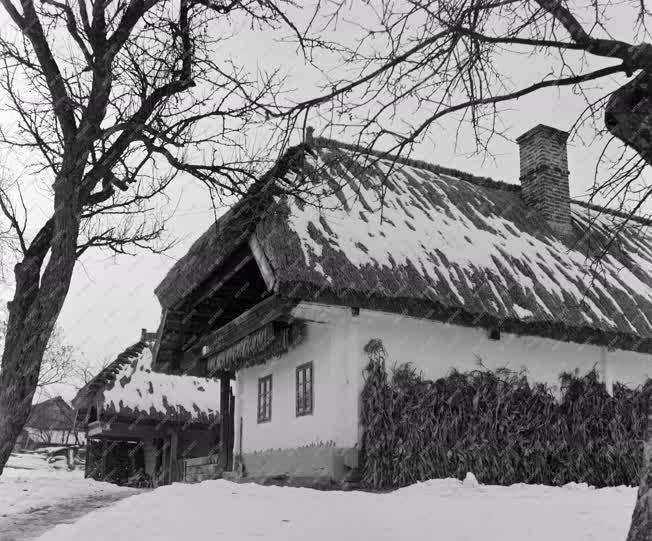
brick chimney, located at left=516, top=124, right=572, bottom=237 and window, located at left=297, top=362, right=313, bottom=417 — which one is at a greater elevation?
brick chimney, located at left=516, top=124, right=572, bottom=237

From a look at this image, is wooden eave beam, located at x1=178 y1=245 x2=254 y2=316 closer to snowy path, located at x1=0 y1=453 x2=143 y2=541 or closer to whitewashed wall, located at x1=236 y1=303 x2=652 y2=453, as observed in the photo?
whitewashed wall, located at x1=236 y1=303 x2=652 y2=453

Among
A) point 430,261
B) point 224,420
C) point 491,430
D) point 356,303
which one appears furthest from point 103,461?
point 491,430

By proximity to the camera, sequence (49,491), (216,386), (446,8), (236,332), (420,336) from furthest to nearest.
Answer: (216,386) → (49,491) → (236,332) → (420,336) → (446,8)

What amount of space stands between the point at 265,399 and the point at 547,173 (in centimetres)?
776

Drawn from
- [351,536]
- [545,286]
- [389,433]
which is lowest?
[351,536]

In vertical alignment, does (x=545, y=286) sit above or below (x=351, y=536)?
above

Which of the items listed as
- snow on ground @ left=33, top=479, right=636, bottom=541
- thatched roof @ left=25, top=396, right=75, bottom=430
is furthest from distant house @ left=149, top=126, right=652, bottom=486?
thatched roof @ left=25, top=396, right=75, bottom=430

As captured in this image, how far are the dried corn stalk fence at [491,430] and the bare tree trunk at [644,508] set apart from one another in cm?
552

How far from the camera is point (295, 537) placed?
199 inches

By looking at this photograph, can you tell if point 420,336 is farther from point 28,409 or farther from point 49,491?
point 49,491

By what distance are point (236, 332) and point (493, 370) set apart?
3960 millimetres

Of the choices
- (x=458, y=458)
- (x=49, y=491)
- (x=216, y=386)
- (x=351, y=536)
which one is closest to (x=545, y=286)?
(x=458, y=458)

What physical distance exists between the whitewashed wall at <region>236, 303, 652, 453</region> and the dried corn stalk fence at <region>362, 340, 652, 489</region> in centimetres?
24

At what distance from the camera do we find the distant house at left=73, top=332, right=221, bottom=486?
19.9 metres
